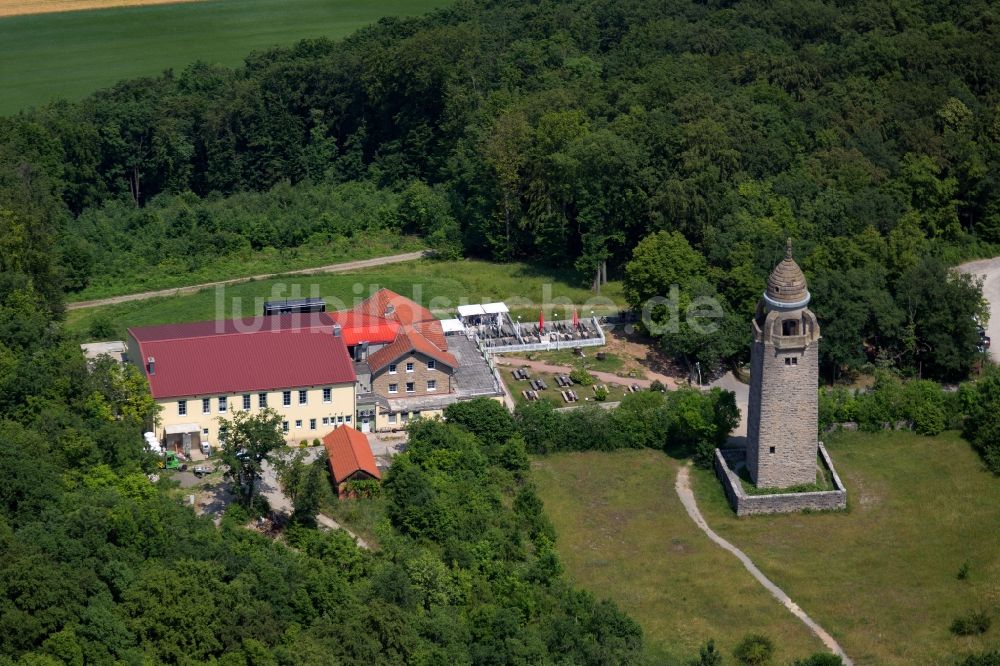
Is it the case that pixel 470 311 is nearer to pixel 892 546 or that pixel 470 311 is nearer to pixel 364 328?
pixel 364 328

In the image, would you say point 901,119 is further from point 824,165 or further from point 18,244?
point 18,244

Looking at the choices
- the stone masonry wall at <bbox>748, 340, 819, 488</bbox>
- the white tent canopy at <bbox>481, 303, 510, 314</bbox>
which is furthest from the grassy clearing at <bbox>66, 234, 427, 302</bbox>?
the stone masonry wall at <bbox>748, 340, 819, 488</bbox>

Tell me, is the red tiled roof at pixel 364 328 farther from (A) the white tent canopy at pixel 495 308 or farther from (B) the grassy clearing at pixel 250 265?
(B) the grassy clearing at pixel 250 265

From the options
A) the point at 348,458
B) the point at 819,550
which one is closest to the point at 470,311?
the point at 348,458

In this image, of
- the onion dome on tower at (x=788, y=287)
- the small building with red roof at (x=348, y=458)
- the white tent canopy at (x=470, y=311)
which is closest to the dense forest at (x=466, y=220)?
the small building with red roof at (x=348, y=458)

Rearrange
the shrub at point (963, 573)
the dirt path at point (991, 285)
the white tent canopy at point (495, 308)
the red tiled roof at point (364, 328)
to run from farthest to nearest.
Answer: the white tent canopy at point (495, 308) → the dirt path at point (991, 285) → the red tiled roof at point (364, 328) → the shrub at point (963, 573)

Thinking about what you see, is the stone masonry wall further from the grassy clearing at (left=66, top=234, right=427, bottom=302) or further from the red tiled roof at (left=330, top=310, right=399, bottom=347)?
the grassy clearing at (left=66, top=234, right=427, bottom=302)
